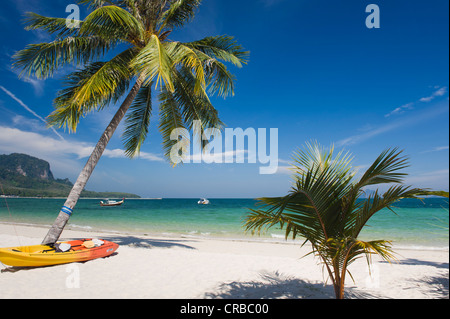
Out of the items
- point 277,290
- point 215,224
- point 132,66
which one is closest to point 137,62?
point 132,66

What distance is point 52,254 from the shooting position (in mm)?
5383

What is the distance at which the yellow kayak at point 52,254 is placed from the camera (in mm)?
4941

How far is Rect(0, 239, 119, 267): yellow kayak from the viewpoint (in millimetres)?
4941

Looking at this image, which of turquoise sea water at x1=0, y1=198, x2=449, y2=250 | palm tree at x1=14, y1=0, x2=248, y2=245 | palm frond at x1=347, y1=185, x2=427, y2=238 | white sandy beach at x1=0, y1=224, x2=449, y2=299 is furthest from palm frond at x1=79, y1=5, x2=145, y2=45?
palm frond at x1=347, y1=185, x2=427, y2=238

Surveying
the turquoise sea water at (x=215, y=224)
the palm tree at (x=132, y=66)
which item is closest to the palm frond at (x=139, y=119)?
the palm tree at (x=132, y=66)

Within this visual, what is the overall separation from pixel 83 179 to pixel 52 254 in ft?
6.12

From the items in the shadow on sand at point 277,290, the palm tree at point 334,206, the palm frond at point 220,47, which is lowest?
the shadow on sand at point 277,290

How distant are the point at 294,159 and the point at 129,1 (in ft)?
23.1

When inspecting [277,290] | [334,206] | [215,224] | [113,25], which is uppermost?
[113,25]

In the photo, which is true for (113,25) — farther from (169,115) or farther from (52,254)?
(52,254)

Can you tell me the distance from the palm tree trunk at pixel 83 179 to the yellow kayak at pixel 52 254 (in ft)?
1.17

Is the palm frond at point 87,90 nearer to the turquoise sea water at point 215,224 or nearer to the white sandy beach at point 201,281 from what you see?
the turquoise sea water at point 215,224
